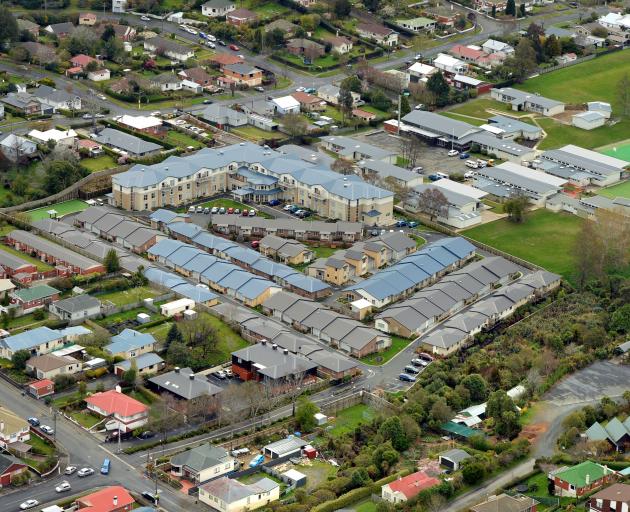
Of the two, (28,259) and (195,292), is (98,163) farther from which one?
(195,292)

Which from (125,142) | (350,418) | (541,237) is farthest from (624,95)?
(350,418)

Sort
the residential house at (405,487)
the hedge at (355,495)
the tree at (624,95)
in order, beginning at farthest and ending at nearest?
the tree at (624,95)
the residential house at (405,487)
the hedge at (355,495)

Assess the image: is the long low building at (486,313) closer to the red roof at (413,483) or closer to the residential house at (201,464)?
the red roof at (413,483)

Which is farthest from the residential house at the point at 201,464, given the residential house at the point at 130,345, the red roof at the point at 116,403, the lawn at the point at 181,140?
the lawn at the point at 181,140

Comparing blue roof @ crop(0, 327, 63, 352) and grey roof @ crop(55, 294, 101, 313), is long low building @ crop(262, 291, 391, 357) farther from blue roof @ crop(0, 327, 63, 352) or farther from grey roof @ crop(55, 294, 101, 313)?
blue roof @ crop(0, 327, 63, 352)

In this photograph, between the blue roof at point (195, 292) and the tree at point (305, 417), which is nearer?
the tree at point (305, 417)

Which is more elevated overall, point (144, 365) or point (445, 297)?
point (144, 365)
